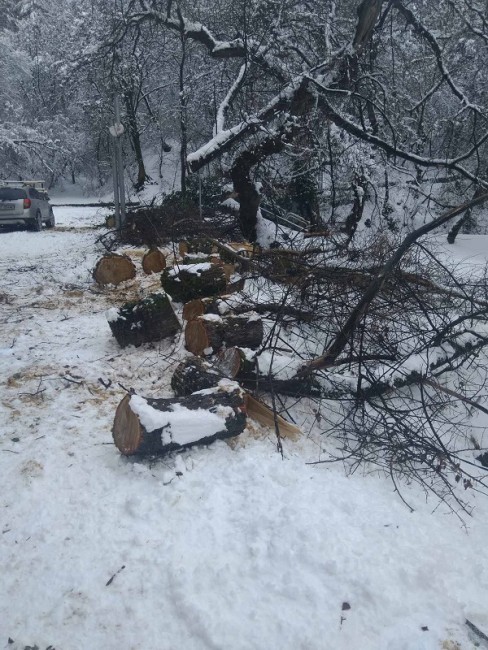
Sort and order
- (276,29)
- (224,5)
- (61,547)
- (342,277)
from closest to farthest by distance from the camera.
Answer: (61,547)
(342,277)
(276,29)
(224,5)

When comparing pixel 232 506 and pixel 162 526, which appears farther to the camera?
pixel 232 506

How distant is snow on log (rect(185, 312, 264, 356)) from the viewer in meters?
4.85

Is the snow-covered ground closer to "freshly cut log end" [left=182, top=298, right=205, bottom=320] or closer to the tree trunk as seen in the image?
"freshly cut log end" [left=182, top=298, right=205, bottom=320]

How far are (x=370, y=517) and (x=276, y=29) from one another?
792cm

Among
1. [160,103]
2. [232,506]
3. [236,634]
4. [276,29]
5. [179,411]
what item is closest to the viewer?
[236,634]

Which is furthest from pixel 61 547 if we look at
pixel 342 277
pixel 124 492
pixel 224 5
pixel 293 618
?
pixel 224 5

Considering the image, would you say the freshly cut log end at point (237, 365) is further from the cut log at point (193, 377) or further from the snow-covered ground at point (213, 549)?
the snow-covered ground at point (213, 549)

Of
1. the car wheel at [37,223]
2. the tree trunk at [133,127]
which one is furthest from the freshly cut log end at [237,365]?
the tree trunk at [133,127]

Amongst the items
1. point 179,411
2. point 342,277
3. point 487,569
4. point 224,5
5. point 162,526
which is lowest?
point 487,569

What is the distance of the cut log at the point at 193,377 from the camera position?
407 cm

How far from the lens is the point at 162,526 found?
2834 millimetres

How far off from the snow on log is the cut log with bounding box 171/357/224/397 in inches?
21.9

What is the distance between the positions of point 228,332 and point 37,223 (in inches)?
479

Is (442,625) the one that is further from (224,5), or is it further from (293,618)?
(224,5)
